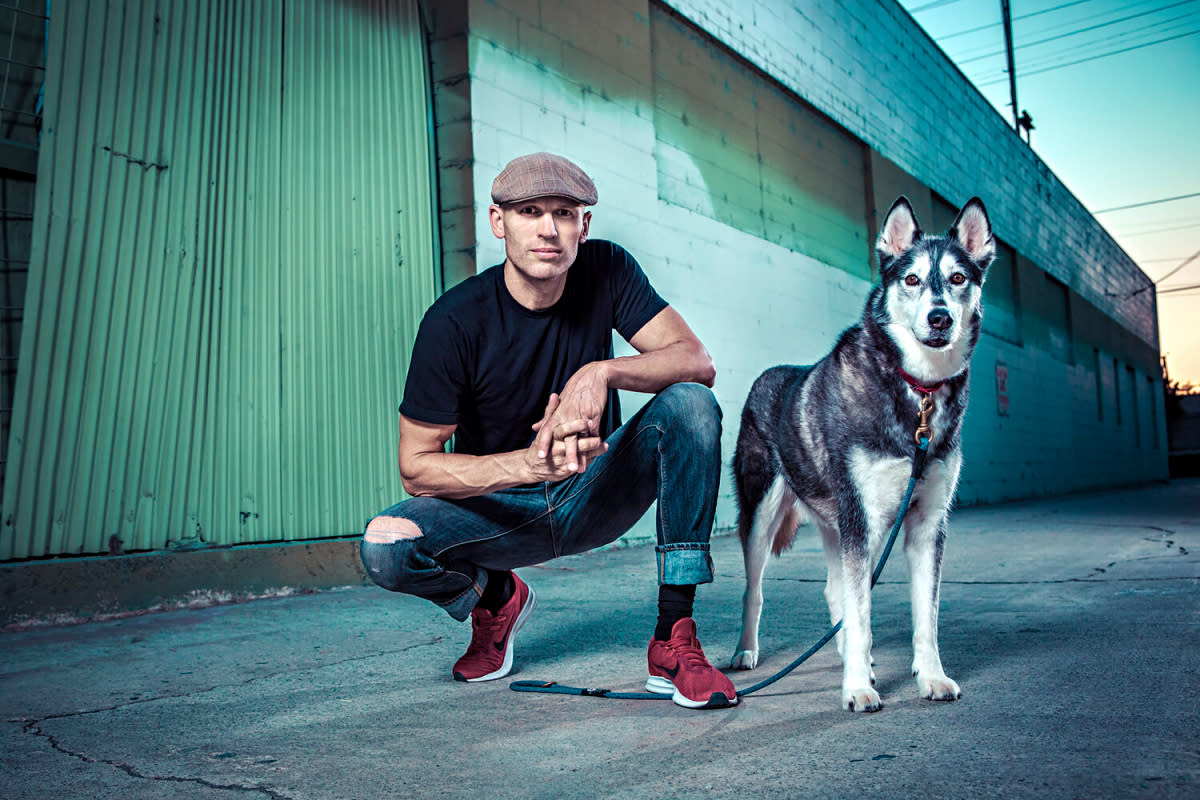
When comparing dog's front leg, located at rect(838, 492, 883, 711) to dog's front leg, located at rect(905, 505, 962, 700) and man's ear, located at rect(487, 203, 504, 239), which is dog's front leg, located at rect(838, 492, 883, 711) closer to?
dog's front leg, located at rect(905, 505, 962, 700)

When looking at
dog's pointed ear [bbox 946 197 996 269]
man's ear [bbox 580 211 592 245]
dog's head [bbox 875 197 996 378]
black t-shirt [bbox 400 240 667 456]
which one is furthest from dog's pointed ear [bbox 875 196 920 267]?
man's ear [bbox 580 211 592 245]

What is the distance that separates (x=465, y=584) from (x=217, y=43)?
336 centimetres

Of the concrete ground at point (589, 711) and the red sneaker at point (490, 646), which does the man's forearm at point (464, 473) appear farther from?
the concrete ground at point (589, 711)

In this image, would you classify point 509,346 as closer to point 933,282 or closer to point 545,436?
point 545,436

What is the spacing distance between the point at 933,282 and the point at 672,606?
116 centimetres

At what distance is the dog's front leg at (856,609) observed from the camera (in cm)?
195

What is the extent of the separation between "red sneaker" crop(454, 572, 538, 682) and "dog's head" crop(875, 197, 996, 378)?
1.35 meters

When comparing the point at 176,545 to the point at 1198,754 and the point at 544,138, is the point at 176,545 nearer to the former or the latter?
the point at 544,138

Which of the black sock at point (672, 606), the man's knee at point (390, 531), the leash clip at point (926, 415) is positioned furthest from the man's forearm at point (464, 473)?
the leash clip at point (926, 415)

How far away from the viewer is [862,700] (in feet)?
6.31

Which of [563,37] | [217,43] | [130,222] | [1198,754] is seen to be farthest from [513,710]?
[563,37]

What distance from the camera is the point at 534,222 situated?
2.23m

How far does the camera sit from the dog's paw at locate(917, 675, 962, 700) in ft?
6.49

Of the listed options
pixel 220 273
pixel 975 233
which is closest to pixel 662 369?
pixel 975 233
